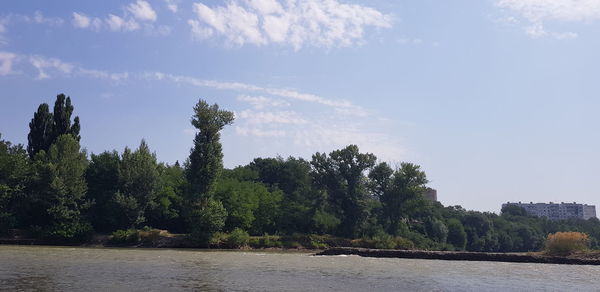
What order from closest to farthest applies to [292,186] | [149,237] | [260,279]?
1. [260,279]
2. [149,237]
3. [292,186]

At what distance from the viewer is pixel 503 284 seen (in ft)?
87.5

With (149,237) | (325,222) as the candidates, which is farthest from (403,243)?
(149,237)

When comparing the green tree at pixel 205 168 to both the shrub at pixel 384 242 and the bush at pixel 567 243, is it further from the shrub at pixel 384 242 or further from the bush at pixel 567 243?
the bush at pixel 567 243

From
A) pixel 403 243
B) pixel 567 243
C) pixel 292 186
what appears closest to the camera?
pixel 567 243

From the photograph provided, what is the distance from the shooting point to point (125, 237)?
191ft

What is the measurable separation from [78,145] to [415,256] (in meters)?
45.1

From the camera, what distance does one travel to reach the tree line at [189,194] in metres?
59.2

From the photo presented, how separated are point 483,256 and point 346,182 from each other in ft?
103

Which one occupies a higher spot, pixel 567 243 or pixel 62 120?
pixel 62 120

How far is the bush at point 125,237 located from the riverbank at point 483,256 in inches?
927

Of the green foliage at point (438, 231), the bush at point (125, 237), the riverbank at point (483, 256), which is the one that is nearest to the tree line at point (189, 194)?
the bush at point (125, 237)

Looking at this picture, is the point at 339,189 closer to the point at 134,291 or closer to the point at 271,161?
the point at 271,161

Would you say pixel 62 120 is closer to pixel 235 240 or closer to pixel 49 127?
pixel 49 127

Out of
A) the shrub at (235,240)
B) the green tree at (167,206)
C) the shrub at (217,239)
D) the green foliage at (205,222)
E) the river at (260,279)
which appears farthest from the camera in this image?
the green tree at (167,206)
